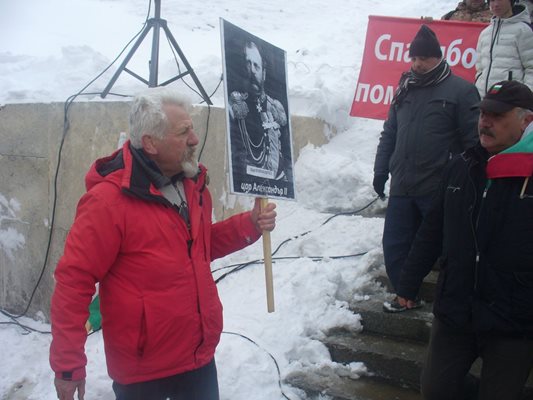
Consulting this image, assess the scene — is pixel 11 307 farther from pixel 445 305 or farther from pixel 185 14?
pixel 185 14

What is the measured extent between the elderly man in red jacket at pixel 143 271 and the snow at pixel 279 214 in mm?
1392

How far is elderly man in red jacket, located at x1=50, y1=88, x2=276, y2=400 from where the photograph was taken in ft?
6.60

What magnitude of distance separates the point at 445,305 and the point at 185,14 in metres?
12.2

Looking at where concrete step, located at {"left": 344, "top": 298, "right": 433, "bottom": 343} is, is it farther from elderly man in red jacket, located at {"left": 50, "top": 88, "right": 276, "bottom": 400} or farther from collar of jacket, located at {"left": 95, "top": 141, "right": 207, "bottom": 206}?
collar of jacket, located at {"left": 95, "top": 141, "right": 207, "bottom": 206}

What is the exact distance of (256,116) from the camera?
2.93 m

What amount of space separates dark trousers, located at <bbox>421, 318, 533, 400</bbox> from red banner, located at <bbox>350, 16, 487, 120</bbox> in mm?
4074

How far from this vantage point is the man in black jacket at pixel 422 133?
366 cm

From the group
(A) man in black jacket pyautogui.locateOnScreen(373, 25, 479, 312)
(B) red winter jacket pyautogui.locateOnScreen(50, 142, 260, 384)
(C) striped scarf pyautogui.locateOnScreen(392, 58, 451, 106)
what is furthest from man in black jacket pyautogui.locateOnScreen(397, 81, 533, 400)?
(C) striped scarf pyautogui.locateOnScreen(392, 58, 451, 106)

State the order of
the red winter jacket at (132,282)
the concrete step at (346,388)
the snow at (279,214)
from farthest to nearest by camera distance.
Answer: the snow at (279,214) < the concrete step at (346,388) < the red winter jacket at (132,282)

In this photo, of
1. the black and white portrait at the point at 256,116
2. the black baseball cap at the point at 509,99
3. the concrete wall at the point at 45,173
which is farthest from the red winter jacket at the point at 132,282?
the concrete wall at the point at 45,173

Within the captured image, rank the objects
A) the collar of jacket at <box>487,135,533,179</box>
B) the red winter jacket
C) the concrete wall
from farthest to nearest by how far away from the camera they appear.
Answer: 1. the concrete wall
2. the collar of jacket at <box>487,135,533,179</box>
3. the red winter jacket

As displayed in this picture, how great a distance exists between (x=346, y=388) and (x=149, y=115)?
8.06ft

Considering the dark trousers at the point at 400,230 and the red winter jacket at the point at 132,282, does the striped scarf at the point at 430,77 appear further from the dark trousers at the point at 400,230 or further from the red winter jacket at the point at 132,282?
the red winter jacket at the point at 132,282

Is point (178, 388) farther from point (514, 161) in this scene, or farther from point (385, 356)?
point (385, 356)
